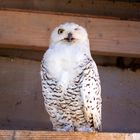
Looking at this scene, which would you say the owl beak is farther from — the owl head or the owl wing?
the owl wing

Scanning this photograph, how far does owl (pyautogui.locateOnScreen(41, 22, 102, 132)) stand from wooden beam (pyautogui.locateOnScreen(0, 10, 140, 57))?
0.81 ft

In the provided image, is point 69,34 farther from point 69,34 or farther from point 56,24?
point 56,24

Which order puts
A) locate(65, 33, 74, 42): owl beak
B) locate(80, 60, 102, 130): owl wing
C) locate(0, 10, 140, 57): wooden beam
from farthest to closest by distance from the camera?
locate(0, 10, 140, 57): wooden beam
locate(65, 33, 74, 42): owl beak
locate(80, 60, 102, 130): owl wing

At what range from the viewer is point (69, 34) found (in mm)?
2965

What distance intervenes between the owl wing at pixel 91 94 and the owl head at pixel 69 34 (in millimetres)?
182

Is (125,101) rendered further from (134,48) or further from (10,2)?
(10,2)

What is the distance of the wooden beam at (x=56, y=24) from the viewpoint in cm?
318

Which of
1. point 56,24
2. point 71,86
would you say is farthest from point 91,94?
point 56,24

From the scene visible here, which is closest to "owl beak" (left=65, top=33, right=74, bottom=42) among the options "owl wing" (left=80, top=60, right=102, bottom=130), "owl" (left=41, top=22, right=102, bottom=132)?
"owl" (left=41, top=22, right=102, bottom=132)

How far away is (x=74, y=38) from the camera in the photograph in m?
2.98

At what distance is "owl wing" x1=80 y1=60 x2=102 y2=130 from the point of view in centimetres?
280

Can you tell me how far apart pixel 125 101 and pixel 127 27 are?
0.53 metres

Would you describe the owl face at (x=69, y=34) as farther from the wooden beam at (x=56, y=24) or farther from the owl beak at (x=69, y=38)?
the wooden beam at (x=56, y=24)

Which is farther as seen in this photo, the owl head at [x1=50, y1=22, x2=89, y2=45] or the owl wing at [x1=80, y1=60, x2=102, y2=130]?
the owl head at [x1=50, y1=22, x2=89, y2=45]
